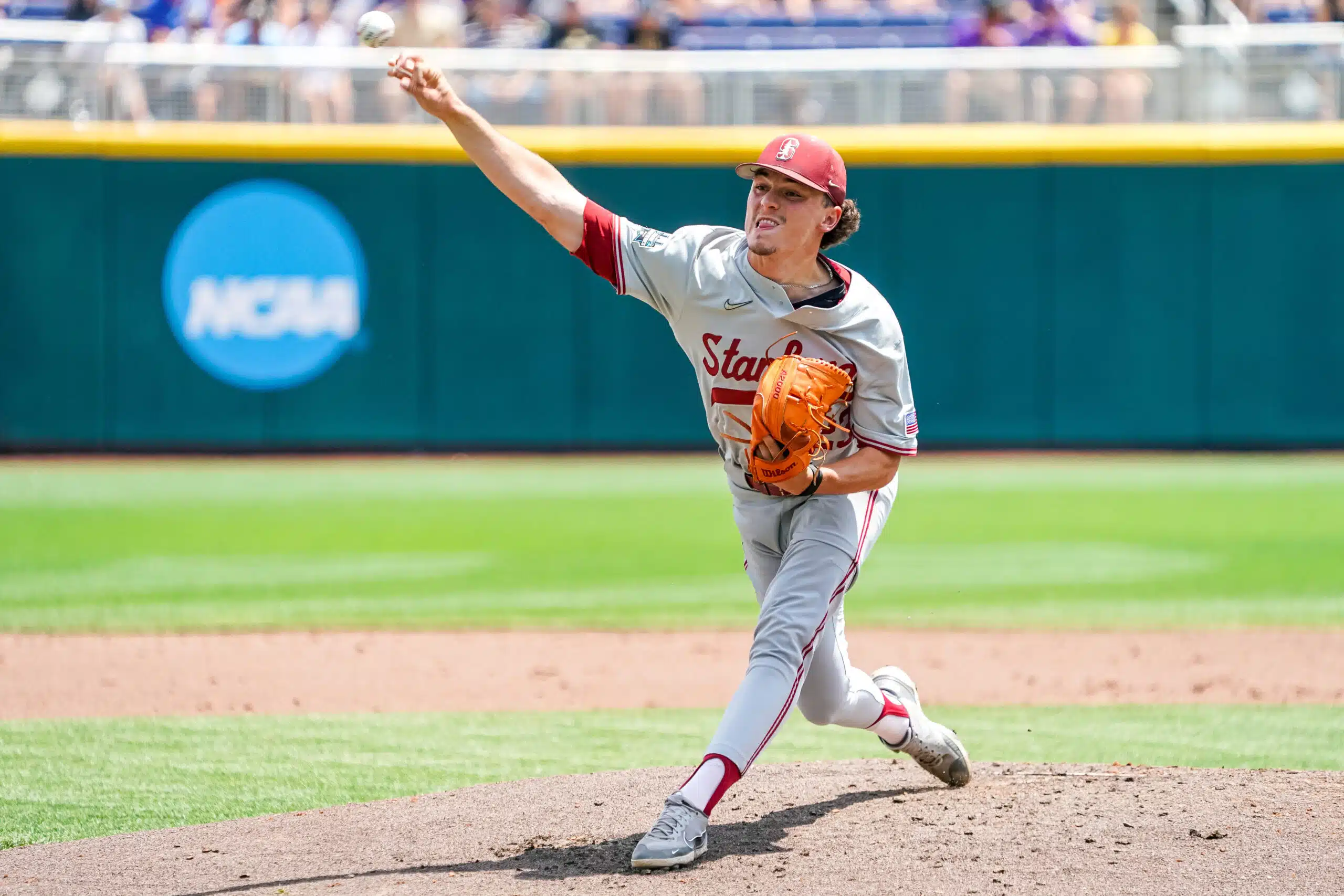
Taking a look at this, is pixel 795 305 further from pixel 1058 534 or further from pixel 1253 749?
pixel 1058 534

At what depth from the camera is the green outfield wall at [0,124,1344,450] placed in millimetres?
15250

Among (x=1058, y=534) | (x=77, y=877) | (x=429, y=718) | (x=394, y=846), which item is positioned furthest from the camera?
(x=1058, y=534)

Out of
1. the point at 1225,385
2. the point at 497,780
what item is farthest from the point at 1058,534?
the point at 497,780

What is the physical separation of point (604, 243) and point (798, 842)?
162cm

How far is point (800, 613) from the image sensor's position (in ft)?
13.0

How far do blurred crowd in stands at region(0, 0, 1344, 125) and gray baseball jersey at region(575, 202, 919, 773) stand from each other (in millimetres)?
11191

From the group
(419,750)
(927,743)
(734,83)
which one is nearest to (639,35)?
(734,83)

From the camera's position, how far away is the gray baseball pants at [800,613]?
389cm

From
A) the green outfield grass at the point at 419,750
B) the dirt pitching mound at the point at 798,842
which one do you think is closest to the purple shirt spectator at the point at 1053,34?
the green outfield grass at the point at 419,750

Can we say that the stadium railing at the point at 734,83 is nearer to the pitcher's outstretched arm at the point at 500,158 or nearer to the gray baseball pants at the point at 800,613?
the pitcher's outstretched arm at the point at 500,158

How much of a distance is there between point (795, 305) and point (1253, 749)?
2.52 metres

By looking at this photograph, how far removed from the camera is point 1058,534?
1083cm

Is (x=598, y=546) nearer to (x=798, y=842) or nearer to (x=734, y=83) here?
(x=734, y=83)

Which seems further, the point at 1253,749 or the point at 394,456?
the point at 394,456
